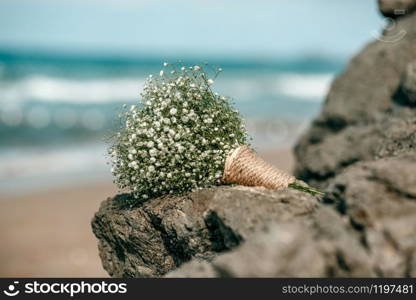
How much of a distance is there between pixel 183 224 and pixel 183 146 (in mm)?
650

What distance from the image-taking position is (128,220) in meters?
5.27

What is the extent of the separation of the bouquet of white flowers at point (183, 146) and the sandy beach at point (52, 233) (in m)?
4.21

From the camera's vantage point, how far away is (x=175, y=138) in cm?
501

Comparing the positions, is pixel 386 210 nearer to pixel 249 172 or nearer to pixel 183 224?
pixel 249 172

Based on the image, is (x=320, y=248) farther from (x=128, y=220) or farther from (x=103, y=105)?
(x=103, y=105)

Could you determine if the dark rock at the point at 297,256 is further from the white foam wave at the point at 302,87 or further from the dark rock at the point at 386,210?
the white foam wave at the point at 302,87

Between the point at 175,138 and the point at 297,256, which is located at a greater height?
the point at 175,138

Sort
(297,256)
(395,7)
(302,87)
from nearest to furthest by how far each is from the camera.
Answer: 1. (297,256)
2. (395,7)
3. (302,87)

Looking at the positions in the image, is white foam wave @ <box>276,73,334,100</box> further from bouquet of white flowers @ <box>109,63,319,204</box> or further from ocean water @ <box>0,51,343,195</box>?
bouquet of white flowers @ <box>109,63,319,204</box>

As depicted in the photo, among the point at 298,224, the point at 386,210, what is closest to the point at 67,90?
the point at 298,224

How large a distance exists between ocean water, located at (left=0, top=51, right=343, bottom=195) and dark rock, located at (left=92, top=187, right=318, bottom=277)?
103cm

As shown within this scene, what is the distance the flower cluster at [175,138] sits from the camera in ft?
16.5

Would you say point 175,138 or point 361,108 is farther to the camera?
point 361,108

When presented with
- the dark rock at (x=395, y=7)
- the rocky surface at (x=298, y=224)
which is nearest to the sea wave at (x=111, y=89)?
the dark rock at (x=395, y=7)
